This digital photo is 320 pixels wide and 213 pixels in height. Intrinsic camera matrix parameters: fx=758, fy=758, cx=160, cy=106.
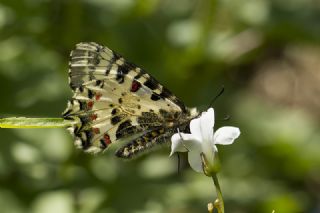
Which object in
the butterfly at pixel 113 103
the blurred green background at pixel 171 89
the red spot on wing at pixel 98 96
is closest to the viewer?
the butterfly at pixel 113 103

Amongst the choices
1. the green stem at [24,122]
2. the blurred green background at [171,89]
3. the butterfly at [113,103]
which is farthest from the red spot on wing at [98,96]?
the blurred green background at [171,89]

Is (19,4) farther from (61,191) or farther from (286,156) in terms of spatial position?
(286,156)

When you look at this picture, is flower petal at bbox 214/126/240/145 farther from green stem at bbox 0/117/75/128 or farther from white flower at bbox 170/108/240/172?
green stem at bbox 0/117/75/128

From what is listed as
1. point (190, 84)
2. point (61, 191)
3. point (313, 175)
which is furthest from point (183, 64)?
point (313, 175)

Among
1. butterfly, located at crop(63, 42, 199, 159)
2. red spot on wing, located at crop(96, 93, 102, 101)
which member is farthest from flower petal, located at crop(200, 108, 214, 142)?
red spot on wing, located at crop(96, 93, 102, 101)

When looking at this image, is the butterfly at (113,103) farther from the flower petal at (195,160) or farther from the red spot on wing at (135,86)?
the flower petal at (195,160)

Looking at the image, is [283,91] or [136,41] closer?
[136,41]
